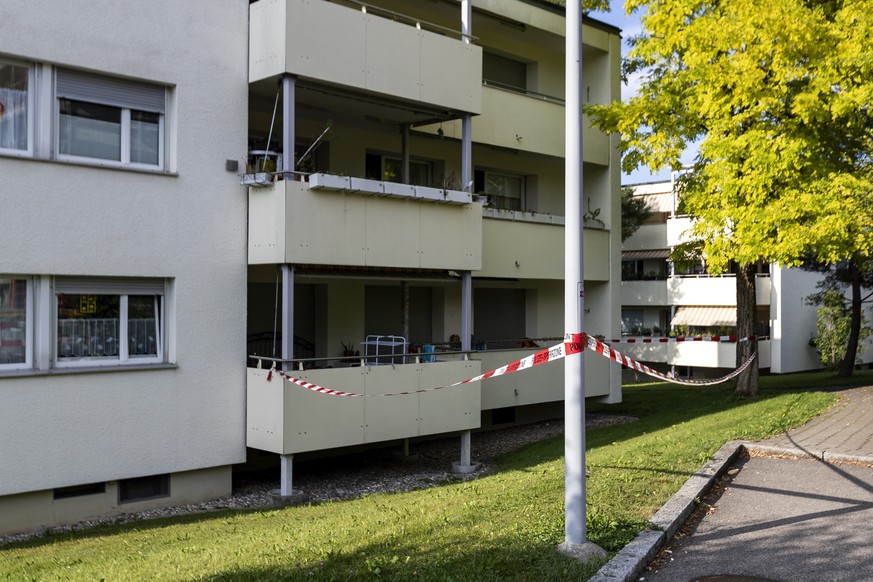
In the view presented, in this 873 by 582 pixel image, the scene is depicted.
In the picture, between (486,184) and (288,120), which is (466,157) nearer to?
(288,120)

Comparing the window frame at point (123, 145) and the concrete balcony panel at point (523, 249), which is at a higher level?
the window frame at point (123, 145)

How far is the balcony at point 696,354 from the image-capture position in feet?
125

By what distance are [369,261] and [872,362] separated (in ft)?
128

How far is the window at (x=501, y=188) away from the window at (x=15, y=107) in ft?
36.1

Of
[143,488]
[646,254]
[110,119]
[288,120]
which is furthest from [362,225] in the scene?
[646,254]

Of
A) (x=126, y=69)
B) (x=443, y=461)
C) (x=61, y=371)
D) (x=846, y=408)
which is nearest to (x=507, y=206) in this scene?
(x=443, y=461)

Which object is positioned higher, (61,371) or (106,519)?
(61,371)

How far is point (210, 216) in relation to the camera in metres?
13.3

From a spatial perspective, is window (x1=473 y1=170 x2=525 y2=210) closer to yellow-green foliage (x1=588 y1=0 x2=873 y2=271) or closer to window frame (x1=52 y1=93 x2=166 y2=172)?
yellow-green foliage (x1=588 y1=0 x2=873 y2=271)

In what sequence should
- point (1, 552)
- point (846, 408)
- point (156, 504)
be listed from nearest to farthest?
point (1, 552) < point (156, 504) < point (846, 408)

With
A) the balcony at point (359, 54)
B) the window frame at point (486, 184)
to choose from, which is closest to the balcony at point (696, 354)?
the window frame at point (486, 184)

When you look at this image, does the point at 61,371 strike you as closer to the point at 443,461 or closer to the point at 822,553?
the point at 443,461

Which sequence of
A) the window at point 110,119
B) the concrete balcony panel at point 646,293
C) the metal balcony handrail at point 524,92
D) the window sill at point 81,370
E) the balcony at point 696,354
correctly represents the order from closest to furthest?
the window sill at point 81,370, the window at point 110,119, the metal balcony handrail at point 524,92, the balcony at point 696,354, the concrete balcony panel at point 646,293

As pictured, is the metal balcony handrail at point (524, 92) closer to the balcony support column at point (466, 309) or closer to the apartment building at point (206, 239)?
the apartment building at point (206, 239)
